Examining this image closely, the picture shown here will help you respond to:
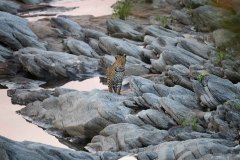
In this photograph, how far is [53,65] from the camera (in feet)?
59.2

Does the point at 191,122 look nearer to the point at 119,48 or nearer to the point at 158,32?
the point at 119,48

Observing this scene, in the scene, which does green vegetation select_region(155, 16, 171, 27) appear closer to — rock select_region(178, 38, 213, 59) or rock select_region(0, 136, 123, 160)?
rock select_region(178, 38, 213, 59)

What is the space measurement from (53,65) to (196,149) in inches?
392

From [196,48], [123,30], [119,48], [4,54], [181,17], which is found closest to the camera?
[196,48]

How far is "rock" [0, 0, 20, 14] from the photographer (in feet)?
86.6

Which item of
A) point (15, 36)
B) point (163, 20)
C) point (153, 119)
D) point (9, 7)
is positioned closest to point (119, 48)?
point (15, 36)

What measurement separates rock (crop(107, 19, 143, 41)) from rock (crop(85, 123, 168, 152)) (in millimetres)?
10240

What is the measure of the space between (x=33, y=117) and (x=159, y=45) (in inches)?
284

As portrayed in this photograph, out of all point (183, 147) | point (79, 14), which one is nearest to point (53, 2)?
point (79, 14)

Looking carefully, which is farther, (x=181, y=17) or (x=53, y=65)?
(x=181, y=17)

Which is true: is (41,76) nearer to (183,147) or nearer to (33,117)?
(33,117)

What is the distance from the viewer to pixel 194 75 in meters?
14.1

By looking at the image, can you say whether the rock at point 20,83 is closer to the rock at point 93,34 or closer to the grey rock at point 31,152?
the rock at point 93,34

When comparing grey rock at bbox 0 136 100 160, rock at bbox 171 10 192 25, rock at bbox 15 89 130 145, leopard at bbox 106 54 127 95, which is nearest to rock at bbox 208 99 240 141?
rock at bbox 15 89 130 145
